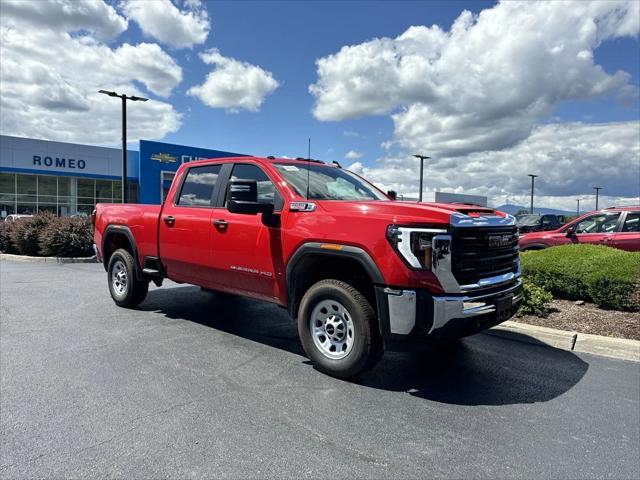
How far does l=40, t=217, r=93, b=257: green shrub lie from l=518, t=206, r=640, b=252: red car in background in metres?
12.1

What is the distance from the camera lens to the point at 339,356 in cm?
414

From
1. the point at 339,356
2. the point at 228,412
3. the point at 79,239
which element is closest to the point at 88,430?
the point at 228,412

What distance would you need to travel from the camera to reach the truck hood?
3730mm

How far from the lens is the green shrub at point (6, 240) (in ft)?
50.4

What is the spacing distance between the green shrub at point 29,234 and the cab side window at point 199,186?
10.8 meters

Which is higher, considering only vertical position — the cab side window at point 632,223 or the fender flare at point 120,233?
the cab side window at point 632,223

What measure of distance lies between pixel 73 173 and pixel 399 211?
129 ft

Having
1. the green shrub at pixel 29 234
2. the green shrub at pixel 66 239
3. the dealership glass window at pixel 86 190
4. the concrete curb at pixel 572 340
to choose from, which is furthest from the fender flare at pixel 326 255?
the dealership glass window at pixel 86 190

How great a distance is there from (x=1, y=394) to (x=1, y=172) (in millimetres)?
36840

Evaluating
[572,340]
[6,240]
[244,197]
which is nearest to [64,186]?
[6,240]

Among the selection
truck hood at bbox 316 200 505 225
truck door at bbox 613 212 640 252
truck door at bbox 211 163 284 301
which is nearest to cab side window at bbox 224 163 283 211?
truck door at bbox 211 163 284 301

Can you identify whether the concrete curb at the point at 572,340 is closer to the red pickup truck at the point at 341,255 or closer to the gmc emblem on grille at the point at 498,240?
the red pickup truck at the point at 341,255

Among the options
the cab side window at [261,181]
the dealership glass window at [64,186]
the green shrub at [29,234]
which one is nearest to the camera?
the cab side window at [261,181]

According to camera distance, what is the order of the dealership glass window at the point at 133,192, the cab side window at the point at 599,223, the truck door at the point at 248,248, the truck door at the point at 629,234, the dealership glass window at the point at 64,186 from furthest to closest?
the dealership glass window at the point at 133,192
the dealership glass window at the point at 64,186
the cab side window at the point at 599,223
the truck door at the point at 629,234
the truck door at the point at 248,248
